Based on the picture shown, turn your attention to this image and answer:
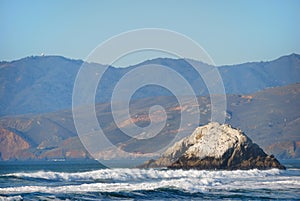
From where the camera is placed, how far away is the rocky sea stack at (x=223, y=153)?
107 meters

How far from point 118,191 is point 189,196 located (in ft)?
19.3

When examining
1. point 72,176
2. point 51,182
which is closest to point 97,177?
point 72,176

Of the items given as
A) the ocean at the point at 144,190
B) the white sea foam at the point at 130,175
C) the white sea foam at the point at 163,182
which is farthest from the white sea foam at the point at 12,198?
the white sea foam at the point at 130,175

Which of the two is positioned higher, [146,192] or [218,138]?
[218,138]

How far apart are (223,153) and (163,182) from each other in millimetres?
35046

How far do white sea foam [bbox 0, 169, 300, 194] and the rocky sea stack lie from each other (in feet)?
31.4

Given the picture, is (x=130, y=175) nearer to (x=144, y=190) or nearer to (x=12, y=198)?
(x=144, y=190)

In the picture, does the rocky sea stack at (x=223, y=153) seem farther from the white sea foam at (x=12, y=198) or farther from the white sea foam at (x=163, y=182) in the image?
the white sea foam at (x=12, y=198)

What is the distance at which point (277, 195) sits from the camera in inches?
2416

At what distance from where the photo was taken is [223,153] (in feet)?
351

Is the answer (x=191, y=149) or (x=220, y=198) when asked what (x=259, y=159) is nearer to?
(x=191, y=149)

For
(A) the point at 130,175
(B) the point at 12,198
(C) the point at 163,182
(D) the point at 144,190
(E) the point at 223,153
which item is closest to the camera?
(B) the point at 12,198

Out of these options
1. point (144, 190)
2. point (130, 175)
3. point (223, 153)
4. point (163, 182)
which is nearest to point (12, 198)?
point (144, 190)

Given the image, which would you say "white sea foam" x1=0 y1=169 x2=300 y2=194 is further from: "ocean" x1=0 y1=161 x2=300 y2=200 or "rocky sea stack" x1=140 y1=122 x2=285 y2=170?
"rocky sea stack" x1=140 y1=122 x2=285 y2=170
